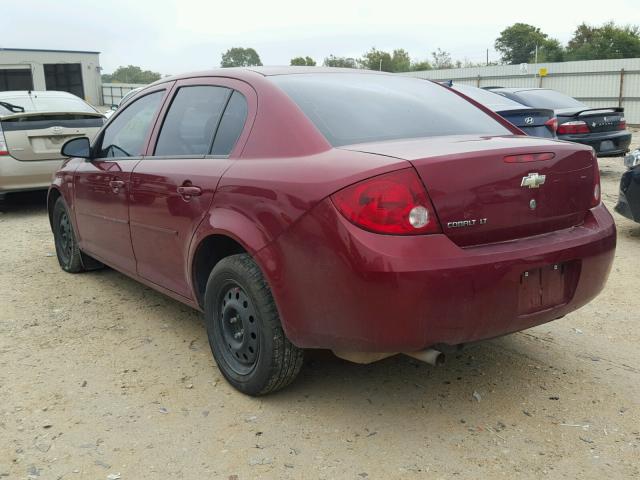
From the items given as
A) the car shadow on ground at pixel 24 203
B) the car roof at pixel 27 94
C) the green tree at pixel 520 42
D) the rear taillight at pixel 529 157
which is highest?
the green tree at pixel 520 42

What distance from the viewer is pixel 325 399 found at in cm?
316

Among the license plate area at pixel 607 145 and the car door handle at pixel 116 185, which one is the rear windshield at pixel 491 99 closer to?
the license plate area at pixel 607 145

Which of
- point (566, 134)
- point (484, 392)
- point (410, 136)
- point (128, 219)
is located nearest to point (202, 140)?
point (128, 219)

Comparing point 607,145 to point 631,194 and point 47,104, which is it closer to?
point 631,194

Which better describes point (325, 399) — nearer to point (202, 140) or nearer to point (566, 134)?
point (202, 140)

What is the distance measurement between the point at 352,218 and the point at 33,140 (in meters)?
6.54

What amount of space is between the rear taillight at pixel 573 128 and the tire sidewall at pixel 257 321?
780 cm

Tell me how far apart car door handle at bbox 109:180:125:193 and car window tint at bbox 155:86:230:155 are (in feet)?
1.28

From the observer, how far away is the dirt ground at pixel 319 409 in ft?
8.57

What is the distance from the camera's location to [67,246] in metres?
5.47

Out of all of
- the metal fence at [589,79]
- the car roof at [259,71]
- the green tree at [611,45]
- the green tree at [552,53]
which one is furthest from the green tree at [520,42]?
the car roof at [259,71]

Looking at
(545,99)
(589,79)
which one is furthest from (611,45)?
(545,99)

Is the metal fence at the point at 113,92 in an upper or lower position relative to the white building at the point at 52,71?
lower

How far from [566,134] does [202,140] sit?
758 cm
